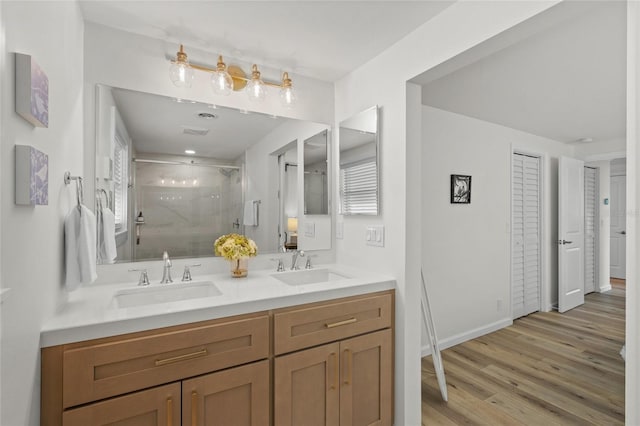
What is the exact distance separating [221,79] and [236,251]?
40.4 inches

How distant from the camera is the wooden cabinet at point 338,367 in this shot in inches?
61.8

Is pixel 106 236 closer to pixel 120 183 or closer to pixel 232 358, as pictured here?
pixel 120 183

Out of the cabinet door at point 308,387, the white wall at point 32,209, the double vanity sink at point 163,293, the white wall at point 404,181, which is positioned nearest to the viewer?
the white wall at point 32,209

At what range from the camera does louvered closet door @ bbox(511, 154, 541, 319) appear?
3885 mm

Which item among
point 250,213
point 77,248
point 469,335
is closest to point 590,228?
point 469,335

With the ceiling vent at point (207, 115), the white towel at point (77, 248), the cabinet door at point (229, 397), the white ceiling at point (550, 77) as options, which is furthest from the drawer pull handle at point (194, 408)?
the white ceiling at point (550, 77)

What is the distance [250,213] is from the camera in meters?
2.21

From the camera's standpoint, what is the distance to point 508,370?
2699mm

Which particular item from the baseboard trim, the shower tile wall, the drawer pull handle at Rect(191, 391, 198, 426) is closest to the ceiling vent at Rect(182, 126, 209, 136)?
the shower tile wall

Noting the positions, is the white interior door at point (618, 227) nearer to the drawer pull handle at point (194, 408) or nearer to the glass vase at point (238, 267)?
the glass vase at point (238, 267)

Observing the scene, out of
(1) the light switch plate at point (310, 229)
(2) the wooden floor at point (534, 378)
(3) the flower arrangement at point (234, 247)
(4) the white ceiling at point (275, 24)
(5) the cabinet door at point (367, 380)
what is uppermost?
(4) the white ceiling at point (275, 24)

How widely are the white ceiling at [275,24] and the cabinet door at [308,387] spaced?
5.55ft

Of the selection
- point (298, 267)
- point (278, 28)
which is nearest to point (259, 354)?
point (298, 267)

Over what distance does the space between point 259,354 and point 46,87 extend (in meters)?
1.27
